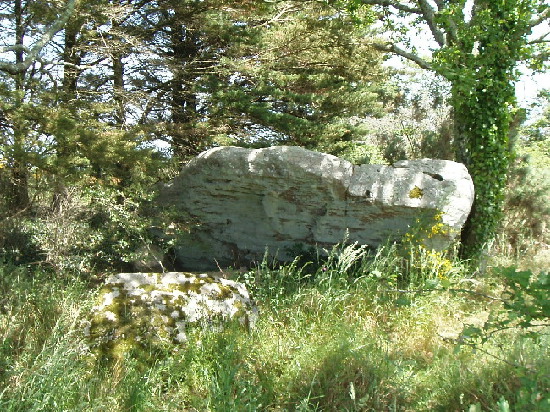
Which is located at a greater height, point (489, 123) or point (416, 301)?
point (489, 123)

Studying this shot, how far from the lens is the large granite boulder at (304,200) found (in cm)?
617

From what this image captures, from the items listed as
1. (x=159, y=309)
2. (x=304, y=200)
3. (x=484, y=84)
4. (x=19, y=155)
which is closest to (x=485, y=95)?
(x=484, y=84)

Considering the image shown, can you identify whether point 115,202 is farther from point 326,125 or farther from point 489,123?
point 489,123

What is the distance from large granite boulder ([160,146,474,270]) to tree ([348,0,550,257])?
0.92 meters

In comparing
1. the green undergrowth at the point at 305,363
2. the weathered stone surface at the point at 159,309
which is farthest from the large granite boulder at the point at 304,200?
the weathered stone surface at the point at 159,309

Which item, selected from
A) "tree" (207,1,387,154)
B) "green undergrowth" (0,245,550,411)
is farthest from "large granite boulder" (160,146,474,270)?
"tree" (207,1,387,154)

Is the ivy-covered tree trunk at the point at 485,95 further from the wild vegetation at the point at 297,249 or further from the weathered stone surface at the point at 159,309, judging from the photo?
the weathered stone surface at the point at 159,309

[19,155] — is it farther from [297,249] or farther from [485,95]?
[485,95]

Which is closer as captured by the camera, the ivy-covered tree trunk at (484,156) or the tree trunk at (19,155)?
the tree trunk at (19,155)

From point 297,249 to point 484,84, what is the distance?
3.65 m

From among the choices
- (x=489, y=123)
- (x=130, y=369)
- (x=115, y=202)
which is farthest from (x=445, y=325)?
(x=115, y=202)

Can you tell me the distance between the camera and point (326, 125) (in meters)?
9.59

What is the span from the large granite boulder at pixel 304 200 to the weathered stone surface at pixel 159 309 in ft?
5.86

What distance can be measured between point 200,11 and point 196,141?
2.51 meters
